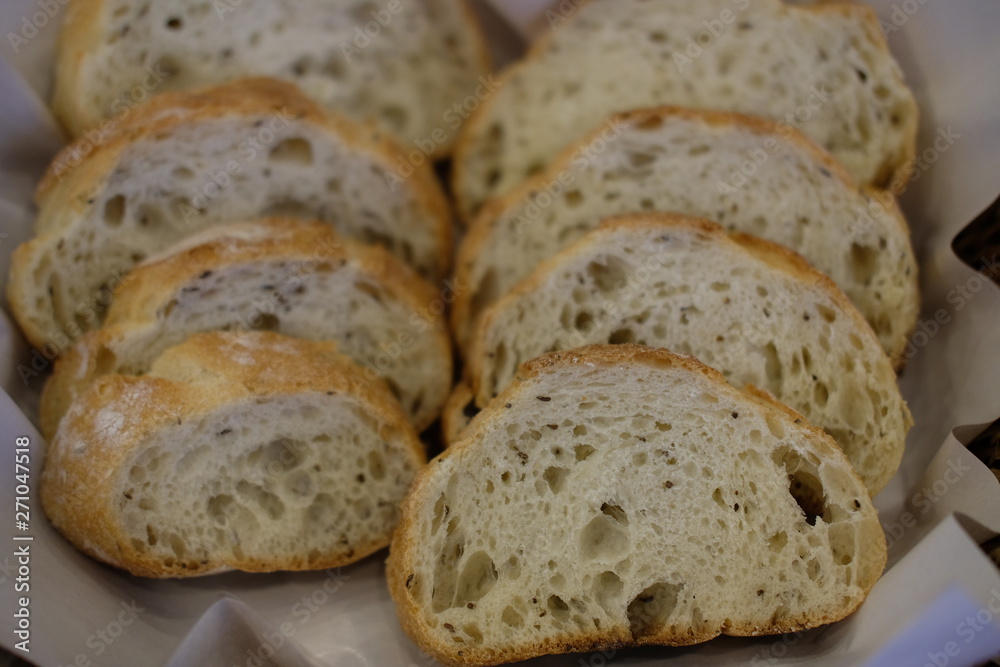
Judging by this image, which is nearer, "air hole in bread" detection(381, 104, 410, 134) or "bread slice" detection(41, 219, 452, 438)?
"bread slice" detection(41, 219, 452, 438)

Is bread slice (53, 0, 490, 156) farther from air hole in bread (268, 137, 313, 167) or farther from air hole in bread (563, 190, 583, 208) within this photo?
air hole in bread (563, 190, 583, 208)

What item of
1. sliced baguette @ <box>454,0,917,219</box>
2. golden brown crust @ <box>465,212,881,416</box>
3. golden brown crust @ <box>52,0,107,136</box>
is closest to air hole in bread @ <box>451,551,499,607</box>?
golden brown crust @ <box>465,212,881,416</box>

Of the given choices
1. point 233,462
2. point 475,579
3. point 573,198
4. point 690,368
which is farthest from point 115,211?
point 690,368

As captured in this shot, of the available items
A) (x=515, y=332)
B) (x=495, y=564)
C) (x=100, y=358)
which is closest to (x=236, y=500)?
(x=100, y=358)

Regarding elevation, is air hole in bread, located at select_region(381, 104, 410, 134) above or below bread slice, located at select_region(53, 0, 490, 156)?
below

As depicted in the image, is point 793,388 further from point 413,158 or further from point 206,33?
point 206,33

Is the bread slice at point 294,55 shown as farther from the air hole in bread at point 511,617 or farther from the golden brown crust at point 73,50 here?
the air hole in bread at point 511,617
